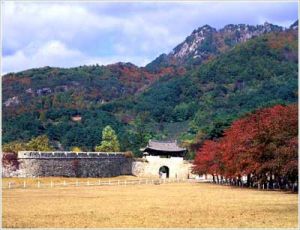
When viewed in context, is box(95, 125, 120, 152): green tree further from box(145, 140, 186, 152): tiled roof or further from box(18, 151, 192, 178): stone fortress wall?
box(18, 151, 192, 178): stone fortress wall

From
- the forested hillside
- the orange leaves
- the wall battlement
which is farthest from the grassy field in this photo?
the forested hillside

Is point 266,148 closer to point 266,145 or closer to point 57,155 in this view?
point 266,145

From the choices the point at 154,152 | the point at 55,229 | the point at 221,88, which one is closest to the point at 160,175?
the point at 154,152

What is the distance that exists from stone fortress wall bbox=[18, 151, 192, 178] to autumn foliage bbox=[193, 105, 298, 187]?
20011 millimetres

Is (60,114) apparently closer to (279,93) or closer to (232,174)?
(279,93)

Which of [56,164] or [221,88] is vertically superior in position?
[221,88]

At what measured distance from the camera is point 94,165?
228ft

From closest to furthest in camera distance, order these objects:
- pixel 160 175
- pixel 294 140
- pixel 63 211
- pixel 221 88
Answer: pixel 63 211, pixel 294 140, pixel 160 175, pixel 221 88

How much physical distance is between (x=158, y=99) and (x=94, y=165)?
9675 cm

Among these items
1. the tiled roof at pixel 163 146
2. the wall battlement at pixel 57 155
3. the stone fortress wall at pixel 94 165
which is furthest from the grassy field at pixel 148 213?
the tiled roof at pixel 163 146

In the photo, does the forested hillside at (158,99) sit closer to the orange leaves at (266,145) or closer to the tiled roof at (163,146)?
the tiled roof at (163,146)

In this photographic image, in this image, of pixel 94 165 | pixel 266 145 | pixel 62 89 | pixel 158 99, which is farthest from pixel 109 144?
pixel 62 89

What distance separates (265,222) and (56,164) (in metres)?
45.4

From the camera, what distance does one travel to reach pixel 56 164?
211ft
